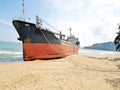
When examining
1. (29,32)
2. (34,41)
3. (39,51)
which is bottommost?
(39,51)

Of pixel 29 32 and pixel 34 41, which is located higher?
pixel 29 32

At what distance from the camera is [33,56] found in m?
23.0

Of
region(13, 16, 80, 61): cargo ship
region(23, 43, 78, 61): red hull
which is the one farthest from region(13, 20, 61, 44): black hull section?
region(23, 43, 78, 61): red hull

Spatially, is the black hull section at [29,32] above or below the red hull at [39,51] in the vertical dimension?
above

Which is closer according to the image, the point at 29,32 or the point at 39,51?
the point at 39,51

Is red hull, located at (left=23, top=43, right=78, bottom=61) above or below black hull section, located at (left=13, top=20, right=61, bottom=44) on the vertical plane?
below

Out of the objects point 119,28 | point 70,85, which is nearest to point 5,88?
point 70,85

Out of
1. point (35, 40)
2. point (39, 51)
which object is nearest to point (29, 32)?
point (35, 40)

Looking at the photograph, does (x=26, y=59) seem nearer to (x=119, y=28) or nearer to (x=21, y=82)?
(x=21, y=82)

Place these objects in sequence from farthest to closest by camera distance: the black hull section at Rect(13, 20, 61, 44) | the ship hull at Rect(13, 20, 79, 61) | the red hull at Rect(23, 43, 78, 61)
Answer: the black hull section at Rect(13, 20, 61, 44), the ship hull at Rect(13, 20, 79, 61), the red hull at Rect(23, 43, 78, 61)

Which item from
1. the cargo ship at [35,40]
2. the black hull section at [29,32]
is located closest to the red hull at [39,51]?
the cargo ship at [35,40]

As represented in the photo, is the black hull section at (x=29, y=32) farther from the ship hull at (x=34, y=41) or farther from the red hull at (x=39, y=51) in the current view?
the red hull at (x=39, y=51)

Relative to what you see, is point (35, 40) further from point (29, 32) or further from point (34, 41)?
point (29, 32)

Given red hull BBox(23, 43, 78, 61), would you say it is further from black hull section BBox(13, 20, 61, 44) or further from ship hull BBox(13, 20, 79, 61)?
black hull section BBox(13, 20, 61, 44)
